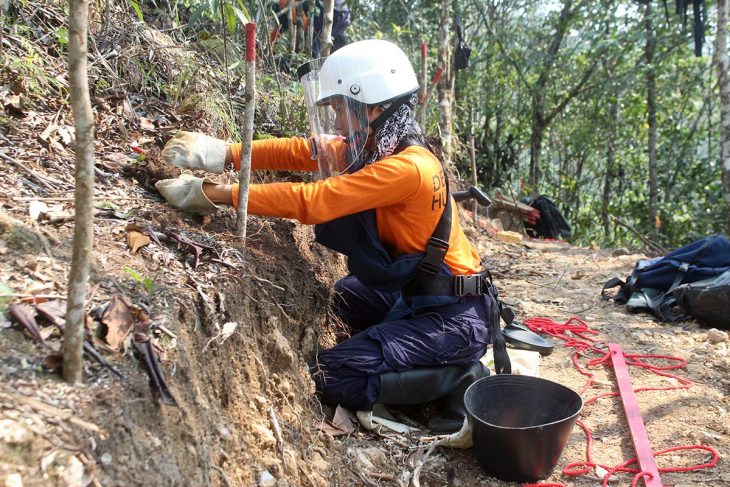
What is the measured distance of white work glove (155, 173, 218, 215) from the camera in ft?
9.53

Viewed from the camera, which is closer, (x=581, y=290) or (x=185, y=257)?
(x=185, y=257)

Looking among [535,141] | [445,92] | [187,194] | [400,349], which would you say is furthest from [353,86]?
→ [535,141]

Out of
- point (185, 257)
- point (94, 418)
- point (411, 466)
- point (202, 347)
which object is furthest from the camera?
point (411, 466)

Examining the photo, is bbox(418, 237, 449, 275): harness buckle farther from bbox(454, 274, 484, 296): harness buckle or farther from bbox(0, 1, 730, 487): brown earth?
bbox(0, 1, 730, 487): brown earth

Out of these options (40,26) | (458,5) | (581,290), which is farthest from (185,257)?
(458,5)

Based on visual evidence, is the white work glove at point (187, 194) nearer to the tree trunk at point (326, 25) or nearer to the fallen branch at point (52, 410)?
the fallen branch at point (52, 410)

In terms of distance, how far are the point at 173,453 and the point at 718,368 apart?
12.0 ft

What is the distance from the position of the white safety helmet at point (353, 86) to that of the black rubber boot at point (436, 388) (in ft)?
3.66

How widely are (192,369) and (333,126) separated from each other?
1591 mm

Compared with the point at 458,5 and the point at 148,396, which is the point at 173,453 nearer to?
the point at 148,396

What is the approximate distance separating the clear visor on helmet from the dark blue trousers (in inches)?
34.9

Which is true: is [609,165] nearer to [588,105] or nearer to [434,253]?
[588,105]

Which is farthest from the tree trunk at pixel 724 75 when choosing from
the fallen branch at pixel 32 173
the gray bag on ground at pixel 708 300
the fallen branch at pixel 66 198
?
the fallen branch at pixel 32 173

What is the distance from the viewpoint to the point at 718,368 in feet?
13.5
